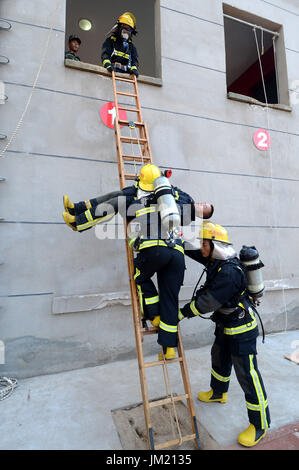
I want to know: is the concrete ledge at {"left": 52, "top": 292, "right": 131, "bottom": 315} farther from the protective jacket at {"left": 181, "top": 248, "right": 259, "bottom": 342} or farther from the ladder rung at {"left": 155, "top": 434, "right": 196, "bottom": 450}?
the ladder rung at {"left": 155, "top": 434, "right": 196, "bottom": 450}

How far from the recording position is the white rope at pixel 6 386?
9.19ft

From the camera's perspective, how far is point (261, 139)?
4.96 metres

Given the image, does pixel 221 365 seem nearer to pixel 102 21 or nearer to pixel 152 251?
pixel 152 251

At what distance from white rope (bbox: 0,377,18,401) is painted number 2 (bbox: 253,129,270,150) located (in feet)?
17.0

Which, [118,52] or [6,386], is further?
[118,52]

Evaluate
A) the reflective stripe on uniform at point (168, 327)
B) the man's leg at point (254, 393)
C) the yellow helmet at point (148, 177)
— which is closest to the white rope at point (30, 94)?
the yellow helmet at point (148, 177)

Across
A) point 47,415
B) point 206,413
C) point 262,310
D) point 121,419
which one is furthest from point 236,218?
point 47,415

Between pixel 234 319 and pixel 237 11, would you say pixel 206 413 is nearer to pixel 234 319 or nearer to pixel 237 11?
pixel 234 319

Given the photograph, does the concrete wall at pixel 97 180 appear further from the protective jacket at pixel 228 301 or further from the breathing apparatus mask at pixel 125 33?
the protective jacket at pixel 228 301

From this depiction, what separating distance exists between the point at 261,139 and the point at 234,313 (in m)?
3.87

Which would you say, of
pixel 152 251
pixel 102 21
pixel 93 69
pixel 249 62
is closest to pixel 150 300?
pixel 152 251

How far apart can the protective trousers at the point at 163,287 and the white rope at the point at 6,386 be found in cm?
183

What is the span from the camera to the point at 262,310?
15.1ft

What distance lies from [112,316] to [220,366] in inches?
62.3
